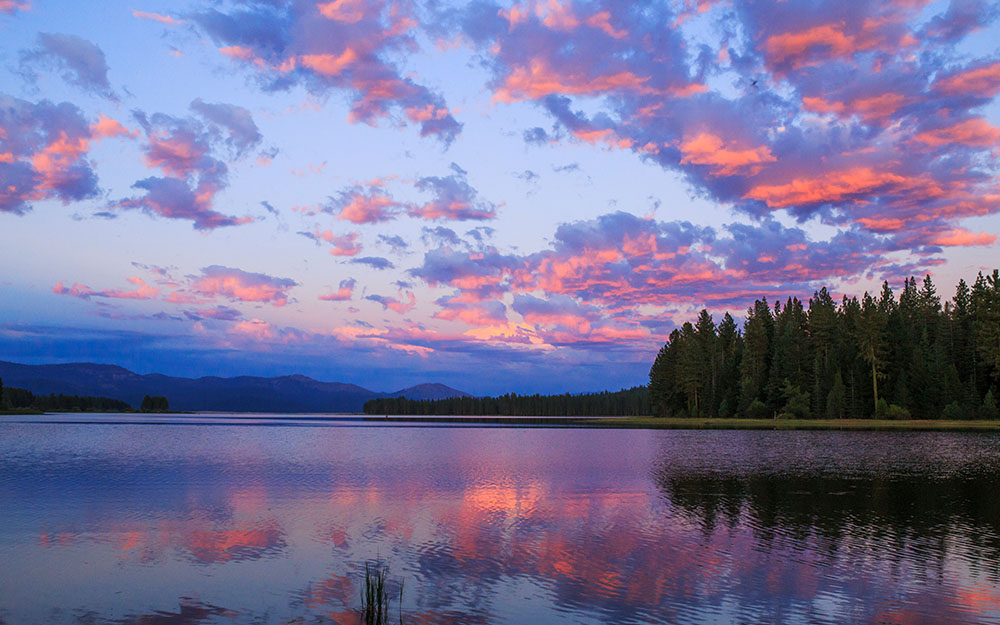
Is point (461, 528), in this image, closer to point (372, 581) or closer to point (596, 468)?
point (372, 581)

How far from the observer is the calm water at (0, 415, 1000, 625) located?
763 inches

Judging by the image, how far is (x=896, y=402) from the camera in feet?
458

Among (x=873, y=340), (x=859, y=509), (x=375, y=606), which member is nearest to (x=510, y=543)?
(x=375, y=606)

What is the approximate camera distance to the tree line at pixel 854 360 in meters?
136

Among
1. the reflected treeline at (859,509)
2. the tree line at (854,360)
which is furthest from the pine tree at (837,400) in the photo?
the reflected treeline at (859,509)

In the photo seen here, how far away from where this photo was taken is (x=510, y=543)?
93.0 feet

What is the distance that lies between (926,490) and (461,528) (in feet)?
100

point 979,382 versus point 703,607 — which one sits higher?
point 979,382

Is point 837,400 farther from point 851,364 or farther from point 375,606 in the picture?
point 375,606

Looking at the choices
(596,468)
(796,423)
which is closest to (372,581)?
(596,468)

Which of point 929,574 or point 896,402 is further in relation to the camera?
point 896,402

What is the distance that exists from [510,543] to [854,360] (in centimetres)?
14427

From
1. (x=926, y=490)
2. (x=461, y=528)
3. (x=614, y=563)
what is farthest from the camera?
(x=926, y=490)

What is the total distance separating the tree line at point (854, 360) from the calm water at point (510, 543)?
91.0 m
